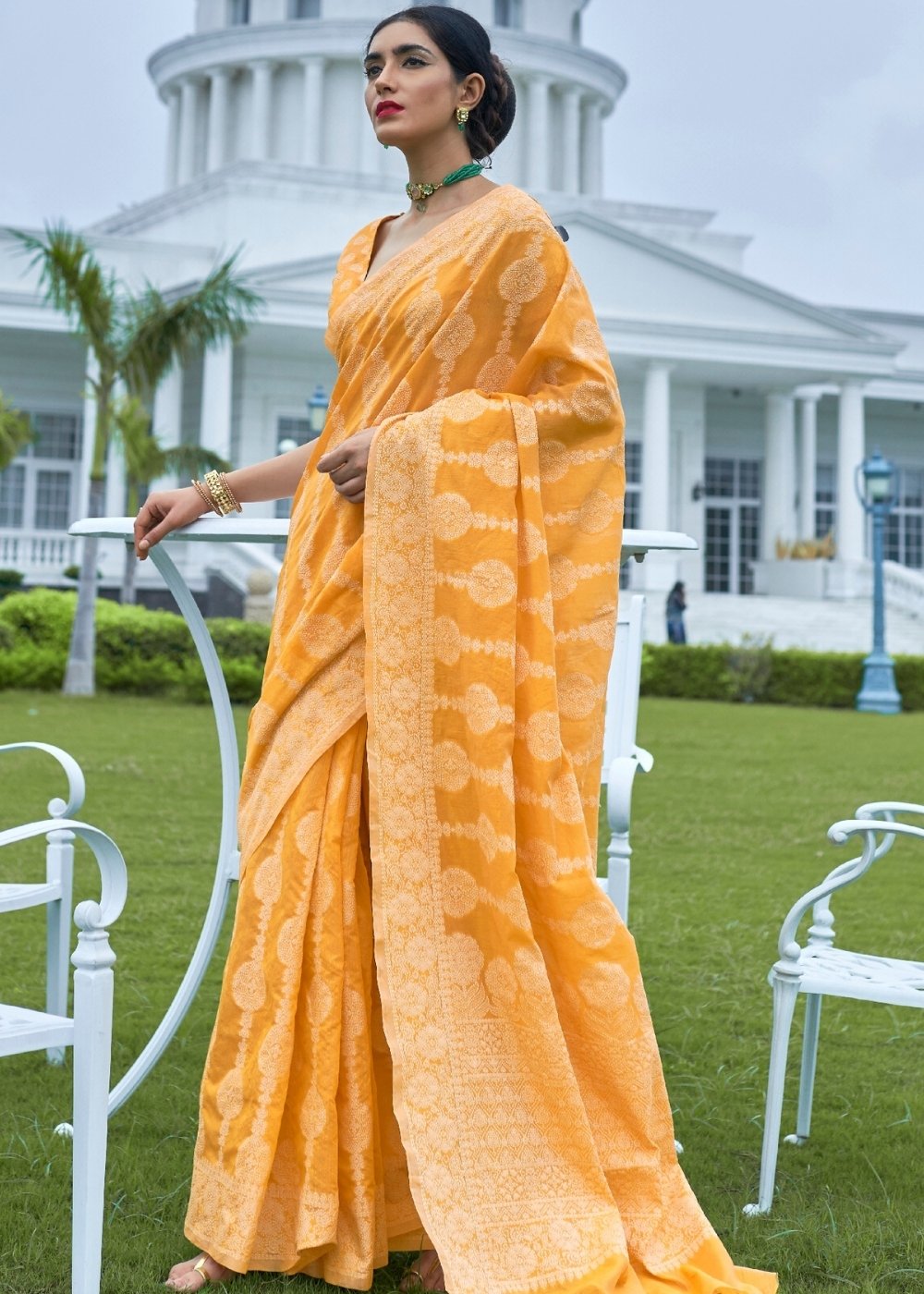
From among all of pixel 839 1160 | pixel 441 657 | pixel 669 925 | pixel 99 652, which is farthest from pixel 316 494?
pixel 99 652

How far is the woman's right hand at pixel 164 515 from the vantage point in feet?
8.08

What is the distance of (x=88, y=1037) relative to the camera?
1976 millimetres

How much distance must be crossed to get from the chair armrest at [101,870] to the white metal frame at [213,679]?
0.44m

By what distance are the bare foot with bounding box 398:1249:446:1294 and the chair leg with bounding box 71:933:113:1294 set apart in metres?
0.47

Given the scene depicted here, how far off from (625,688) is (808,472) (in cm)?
2306

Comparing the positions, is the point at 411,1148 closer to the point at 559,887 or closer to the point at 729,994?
the point at 559,887

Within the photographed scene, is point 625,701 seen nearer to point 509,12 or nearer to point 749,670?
point 749,670

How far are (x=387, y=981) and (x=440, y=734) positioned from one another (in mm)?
365

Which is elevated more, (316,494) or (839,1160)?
(316,494)

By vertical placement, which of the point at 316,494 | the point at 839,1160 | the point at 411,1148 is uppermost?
the point at 316,494

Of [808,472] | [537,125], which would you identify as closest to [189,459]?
[808,472]

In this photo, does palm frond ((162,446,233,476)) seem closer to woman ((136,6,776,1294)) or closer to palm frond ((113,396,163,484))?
palm frond ((113,396,163,484))

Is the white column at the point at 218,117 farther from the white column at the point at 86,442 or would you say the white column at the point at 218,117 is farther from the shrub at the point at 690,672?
the shrub at the point at 690,672

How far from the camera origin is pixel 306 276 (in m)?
22.0
